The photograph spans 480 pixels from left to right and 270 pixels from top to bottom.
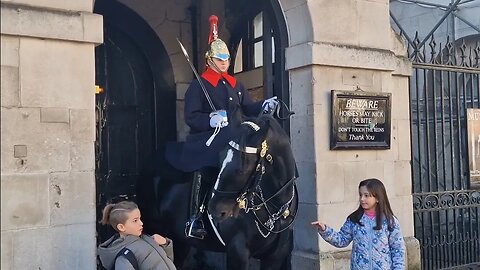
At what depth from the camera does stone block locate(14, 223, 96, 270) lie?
15.7ft

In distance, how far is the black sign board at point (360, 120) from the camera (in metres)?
6.67

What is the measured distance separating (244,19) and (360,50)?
8.06 feet

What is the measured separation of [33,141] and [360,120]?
11.6ft

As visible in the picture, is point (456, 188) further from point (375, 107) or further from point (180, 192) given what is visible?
point (180, 192)

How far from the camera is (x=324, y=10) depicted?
22.1 ft

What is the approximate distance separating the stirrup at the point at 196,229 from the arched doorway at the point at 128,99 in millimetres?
2886

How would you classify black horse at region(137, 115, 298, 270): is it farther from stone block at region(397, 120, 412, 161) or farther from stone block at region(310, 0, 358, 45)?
stone block at region(397, 120, 412, 161)

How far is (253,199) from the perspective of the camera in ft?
17.1

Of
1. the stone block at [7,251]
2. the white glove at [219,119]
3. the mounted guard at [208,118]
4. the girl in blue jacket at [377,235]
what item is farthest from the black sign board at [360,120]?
the stone block at [7,251]

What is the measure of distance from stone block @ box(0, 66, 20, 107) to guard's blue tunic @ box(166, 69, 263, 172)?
67.2 inches

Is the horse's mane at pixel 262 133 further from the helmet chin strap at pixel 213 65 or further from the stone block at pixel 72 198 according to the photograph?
the stone block at pixel 72 198

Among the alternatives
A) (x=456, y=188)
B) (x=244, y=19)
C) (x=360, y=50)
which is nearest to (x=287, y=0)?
(x=360, y=50)

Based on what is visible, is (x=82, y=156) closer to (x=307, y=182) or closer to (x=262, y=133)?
(x=262, y=133)

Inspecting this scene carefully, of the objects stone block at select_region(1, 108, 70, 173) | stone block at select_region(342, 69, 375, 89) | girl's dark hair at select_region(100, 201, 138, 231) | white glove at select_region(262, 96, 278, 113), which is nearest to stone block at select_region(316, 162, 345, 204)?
stone block at select_region(342, 69, 375, 89)
